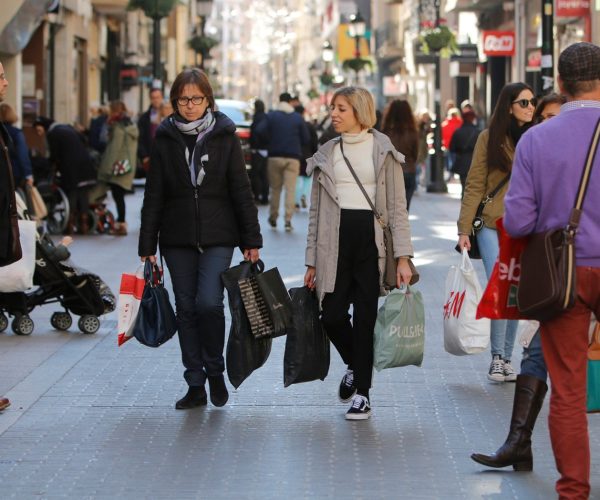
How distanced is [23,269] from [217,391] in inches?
108

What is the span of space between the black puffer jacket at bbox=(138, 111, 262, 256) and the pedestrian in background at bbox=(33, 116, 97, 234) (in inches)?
458

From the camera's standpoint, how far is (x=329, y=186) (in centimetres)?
776

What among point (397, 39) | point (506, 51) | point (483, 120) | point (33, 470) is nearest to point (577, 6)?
point (506, 51)

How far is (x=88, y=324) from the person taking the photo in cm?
1113

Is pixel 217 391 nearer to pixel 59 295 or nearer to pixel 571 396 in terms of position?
pixel 571 396

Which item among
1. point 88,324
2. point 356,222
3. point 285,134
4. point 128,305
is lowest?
point 88,324

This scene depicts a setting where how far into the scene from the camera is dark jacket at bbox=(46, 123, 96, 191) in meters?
19.5

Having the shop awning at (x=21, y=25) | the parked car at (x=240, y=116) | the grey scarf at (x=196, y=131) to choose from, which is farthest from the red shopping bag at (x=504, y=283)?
the parked car at (x=240, y=116)

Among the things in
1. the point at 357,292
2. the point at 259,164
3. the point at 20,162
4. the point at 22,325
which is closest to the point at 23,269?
the point at 22,325

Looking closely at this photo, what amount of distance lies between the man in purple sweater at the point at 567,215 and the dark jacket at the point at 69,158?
1436cm

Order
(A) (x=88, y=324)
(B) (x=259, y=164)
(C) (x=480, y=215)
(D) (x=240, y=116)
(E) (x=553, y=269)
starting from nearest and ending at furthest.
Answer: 1. (E) (x=553, y=269)
2. (C) (x=480, y=215)
3. (A) (x=88, y=324)
4. (B) (x=259, y=164)
5. (D) (x=240, y=116)

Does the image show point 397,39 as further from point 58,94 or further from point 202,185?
point 202,185

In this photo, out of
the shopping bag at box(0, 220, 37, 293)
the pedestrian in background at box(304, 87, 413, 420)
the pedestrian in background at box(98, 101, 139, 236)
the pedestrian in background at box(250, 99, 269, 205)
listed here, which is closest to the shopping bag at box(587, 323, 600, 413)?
the pedestrian in background at box(304, 87, 413, 420)

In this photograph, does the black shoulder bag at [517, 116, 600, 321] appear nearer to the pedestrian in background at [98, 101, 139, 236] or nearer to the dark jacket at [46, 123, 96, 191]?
the dark jacket at [46, 123, 96, 191]
